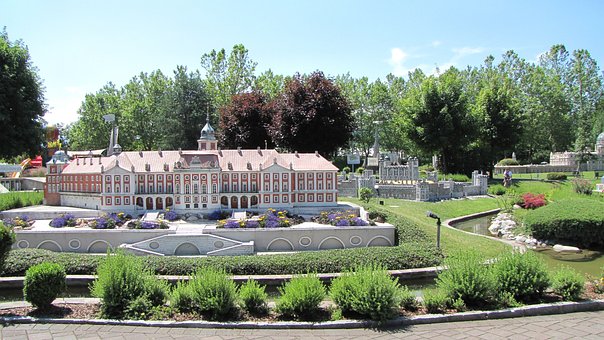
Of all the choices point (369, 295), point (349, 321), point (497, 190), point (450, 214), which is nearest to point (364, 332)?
point (349, 321)

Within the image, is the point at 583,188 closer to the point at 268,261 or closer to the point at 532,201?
the point at 532,201

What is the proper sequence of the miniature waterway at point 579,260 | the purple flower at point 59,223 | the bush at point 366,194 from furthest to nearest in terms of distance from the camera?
the bush at point 366,194 → the purple flower at point 59,223 → the miniature waterway at point 579,260

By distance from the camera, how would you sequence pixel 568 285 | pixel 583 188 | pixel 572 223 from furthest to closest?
1. pixel 583 188
2. pixel 572 223
3. pixel 568 285

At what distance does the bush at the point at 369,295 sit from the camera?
39.4 feet

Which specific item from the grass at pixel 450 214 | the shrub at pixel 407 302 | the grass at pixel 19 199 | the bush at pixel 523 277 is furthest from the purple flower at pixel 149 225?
the bush at pixel 523 277

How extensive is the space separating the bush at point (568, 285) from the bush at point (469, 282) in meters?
2.18

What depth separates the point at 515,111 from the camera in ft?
183

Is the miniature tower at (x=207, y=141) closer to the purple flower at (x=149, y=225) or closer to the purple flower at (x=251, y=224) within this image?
the purple flower at (x=149, y=225)

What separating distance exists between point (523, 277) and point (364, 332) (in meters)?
5.11

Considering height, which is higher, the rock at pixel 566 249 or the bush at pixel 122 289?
the bush at pixel 122 289

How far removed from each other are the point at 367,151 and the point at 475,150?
18.3 meters

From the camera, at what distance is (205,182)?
107ft

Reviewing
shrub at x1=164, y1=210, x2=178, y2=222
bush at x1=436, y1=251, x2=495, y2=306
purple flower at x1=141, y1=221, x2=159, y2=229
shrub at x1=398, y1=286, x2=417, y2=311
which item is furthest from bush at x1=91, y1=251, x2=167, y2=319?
shrub at x1=164, y1=210, x2=178, y2=222

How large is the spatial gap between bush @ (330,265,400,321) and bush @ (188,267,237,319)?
2791 millimetres
